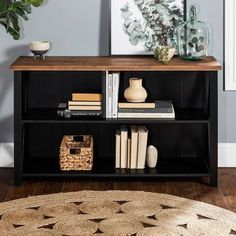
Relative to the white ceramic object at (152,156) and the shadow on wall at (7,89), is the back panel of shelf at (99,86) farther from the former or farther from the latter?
the white ceramic object at (152,156)

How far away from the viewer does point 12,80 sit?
432cm

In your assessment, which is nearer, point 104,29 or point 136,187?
point 136,187

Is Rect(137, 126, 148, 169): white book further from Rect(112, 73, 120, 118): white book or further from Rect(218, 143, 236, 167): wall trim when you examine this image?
Rect(218, 143, 236, 167): wall trim

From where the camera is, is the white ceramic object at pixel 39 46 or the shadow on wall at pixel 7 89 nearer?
the white ceramic object at pixel 39 46

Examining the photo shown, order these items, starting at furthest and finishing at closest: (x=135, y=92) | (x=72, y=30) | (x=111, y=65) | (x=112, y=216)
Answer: (x=72, y=30) → (x=135, y=92) → (x=111, y=65) → (x=112, y=216)

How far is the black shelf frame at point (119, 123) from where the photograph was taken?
13.0ft

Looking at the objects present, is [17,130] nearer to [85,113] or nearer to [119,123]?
[85,113]

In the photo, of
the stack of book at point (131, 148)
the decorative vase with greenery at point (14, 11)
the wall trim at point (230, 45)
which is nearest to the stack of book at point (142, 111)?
the stack of book at point (131, 148)

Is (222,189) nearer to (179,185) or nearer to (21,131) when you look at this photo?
(179,185)

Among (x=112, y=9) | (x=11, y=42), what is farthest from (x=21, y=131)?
(x=112, y=9)

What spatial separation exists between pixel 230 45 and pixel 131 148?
82 centimetres

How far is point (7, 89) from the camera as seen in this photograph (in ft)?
14.2

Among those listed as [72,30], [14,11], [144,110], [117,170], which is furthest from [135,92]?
[14,11]

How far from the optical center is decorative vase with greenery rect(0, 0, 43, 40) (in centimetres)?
403
